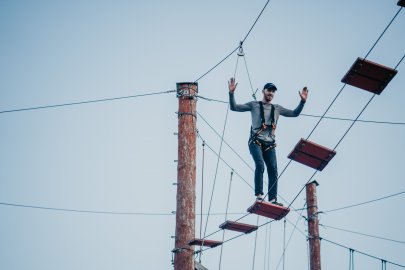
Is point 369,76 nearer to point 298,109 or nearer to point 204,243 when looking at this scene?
point 298,109

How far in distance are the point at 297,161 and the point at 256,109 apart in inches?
40.8

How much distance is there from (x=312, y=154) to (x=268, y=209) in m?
1.07

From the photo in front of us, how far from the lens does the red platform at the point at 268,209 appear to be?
6.25m

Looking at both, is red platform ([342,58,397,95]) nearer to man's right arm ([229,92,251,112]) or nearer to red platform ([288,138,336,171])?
red platform ([288,138,336,171])

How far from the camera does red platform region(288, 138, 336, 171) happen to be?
21.4ft

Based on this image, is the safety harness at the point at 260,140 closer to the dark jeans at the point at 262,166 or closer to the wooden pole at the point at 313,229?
the dark jeans at the point at 262,166

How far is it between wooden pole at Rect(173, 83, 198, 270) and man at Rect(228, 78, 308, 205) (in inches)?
30.7

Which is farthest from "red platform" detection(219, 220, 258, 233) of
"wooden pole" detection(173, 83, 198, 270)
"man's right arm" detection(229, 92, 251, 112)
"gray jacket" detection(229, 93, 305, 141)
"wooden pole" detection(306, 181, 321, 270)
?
"wooden pole" detection(306, 181, 321, 270)

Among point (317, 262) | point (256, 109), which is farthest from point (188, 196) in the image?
point (317, 262)

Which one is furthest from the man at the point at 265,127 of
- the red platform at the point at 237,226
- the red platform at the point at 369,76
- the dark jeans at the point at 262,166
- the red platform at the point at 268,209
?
the red platform at the point at 369,76

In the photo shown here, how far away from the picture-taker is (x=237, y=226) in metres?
6.86

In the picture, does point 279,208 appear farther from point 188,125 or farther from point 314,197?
point 314,197

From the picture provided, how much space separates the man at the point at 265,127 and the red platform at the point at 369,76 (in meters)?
1.24

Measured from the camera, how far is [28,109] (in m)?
10.1
